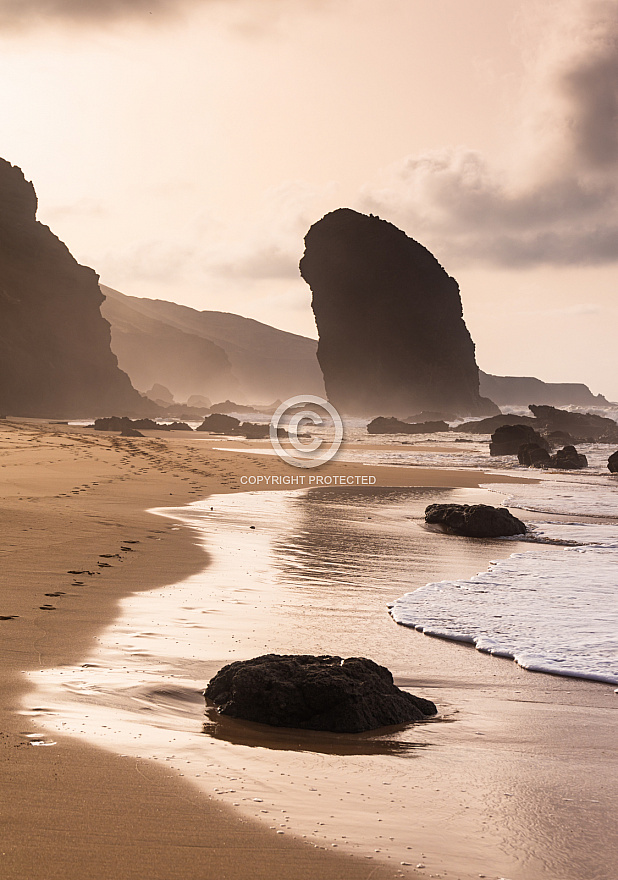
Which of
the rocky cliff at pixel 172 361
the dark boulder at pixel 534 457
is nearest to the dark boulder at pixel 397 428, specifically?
the dark boulder at pixel 534 457

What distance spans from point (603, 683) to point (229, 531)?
6.67 metres

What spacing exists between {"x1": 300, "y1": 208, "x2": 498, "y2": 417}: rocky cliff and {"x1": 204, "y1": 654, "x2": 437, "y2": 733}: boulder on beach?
99413mm

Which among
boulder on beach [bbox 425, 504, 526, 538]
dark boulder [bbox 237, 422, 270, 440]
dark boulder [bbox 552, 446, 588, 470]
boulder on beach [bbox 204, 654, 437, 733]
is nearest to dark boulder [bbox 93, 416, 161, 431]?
dark boulder [bbox 237, 422, 270, 440]

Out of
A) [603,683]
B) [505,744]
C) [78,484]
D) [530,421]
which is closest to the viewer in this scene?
[505,744]

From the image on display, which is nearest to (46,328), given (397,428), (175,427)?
(175,427)

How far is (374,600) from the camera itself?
6.79 m

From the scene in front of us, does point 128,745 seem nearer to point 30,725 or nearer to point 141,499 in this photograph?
point 30,725

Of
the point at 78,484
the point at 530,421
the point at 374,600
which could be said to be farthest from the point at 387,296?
the point at 374,600

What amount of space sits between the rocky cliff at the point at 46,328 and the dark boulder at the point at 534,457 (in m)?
40.3

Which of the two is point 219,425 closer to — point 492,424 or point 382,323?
point 492,424

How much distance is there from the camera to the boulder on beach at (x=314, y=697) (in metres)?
3.63

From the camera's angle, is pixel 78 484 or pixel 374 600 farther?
pixel 78 484

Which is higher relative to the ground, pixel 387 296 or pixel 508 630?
pixel 387 296

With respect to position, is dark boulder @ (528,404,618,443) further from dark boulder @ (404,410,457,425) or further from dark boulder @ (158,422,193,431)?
dark boulder @ (404,410,457,425)
